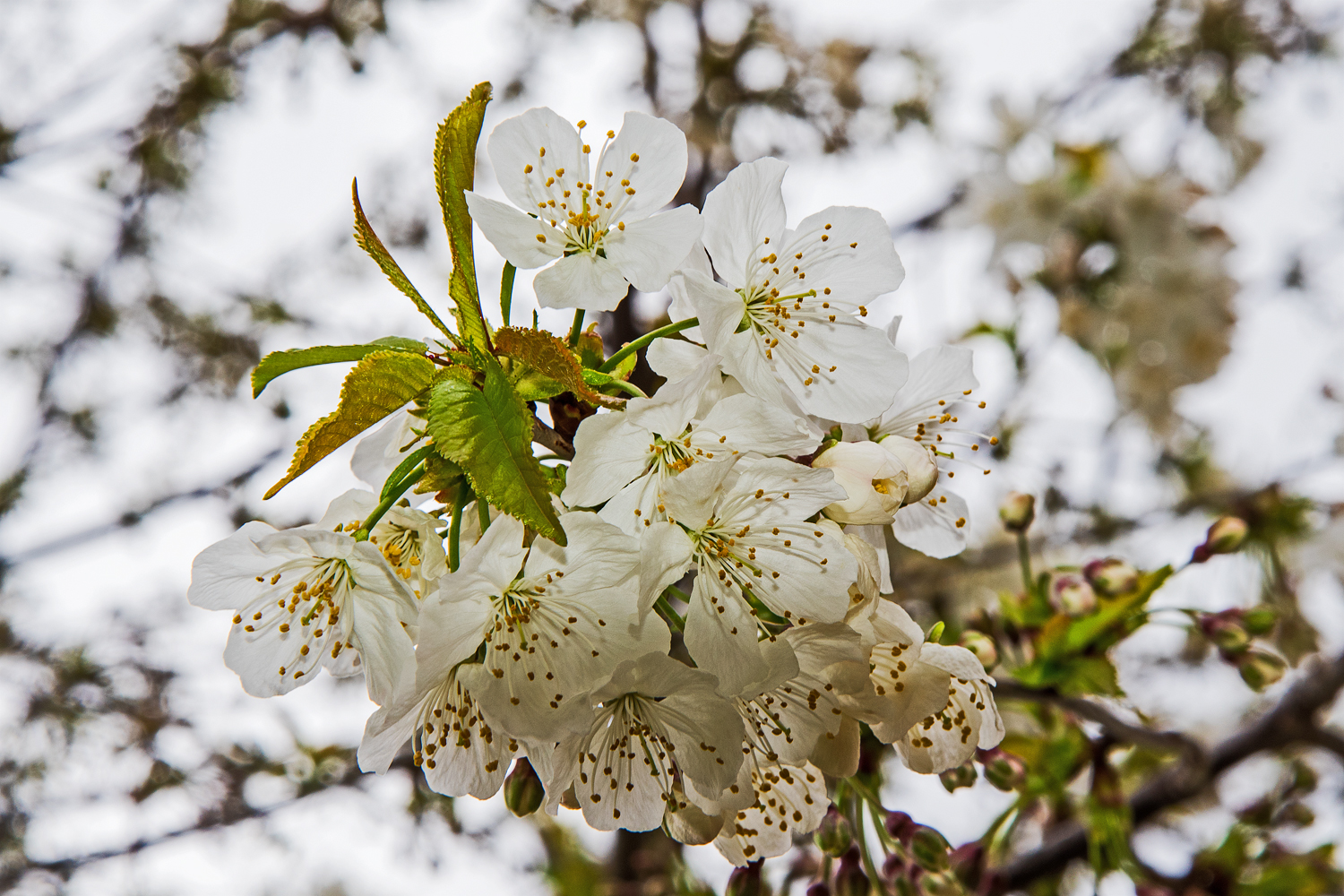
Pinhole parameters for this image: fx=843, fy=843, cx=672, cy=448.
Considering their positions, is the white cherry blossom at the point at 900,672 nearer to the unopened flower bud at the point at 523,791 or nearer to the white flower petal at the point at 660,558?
the white flower petal at the point at 660,558

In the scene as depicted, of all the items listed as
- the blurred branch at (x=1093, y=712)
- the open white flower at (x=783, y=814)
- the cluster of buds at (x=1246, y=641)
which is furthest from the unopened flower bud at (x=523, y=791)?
the cluster of buds at (x=1246, y=641)

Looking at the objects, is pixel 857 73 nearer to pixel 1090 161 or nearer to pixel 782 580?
pixel 1090 161

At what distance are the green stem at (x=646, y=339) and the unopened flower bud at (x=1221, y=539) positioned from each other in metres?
0.89

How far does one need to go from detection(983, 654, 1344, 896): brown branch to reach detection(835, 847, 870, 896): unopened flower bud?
0.64 meters

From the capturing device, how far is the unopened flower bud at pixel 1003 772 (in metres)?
0.92

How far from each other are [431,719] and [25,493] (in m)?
2.28

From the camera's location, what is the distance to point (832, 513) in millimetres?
647

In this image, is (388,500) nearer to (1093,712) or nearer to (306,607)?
(306,607)

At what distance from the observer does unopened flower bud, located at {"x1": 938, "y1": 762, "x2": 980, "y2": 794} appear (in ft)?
2.83

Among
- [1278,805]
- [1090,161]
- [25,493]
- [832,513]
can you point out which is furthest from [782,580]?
[25,493]

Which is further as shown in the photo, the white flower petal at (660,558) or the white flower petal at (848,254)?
the white flower petal at (848,254)

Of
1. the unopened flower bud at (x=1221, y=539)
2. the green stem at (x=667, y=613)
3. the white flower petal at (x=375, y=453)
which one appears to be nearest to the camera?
the green stem at (x=667, y=613)

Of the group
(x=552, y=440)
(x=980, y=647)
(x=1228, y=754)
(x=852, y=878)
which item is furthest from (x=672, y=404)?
(x=1228, y=754)

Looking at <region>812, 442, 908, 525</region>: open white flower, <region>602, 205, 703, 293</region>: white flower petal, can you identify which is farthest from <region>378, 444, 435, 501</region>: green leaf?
<region>812, 442, 908, 525</region>: open white flower
